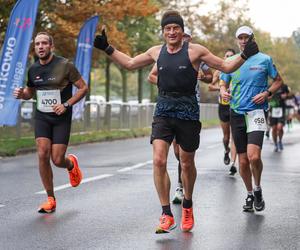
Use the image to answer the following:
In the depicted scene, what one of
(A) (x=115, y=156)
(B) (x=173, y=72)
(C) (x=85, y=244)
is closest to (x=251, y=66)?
Answer: (B) (x=173, y=72)

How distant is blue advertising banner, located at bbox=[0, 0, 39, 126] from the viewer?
17.4m

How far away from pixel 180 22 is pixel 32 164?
27.9 feet

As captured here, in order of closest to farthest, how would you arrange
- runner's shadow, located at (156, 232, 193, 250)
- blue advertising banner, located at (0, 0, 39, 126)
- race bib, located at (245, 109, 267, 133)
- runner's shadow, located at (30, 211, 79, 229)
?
runner's shadow, located at (156, 232, 193, 250)
runner's shadow, located at (30, 211, 79, 229)
race bib, located at (245, 109, 267, 133)
blue advertising banner, located at (0, 0, 39, 126)

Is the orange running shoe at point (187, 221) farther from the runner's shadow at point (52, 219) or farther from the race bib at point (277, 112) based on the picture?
the race bib at point (277, 112)

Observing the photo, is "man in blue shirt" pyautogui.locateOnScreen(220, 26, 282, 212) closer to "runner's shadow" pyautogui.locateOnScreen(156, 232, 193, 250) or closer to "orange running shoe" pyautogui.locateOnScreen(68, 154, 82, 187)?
"runner's shadow" pyautogui.locateOnScreen(156, 232, 193, 250)

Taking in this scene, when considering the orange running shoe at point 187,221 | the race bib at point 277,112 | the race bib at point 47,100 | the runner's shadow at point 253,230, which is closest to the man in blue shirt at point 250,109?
the runner's shadow at point 253,230

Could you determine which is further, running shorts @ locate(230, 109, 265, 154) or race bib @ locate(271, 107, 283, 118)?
race bib @ locate(271, 107, 283, 118)

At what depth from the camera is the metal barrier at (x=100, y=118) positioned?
19.4 meters

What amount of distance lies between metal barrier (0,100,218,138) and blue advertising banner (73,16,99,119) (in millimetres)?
Result: 739

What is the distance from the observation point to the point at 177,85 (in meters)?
6.93

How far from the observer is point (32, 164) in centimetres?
1480

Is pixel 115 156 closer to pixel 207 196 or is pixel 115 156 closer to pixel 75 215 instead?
pixel 207 196

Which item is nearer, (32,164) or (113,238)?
(113,238)

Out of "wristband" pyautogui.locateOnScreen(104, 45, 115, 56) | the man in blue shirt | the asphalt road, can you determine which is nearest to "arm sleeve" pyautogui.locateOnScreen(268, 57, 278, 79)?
the man in blue shirt
